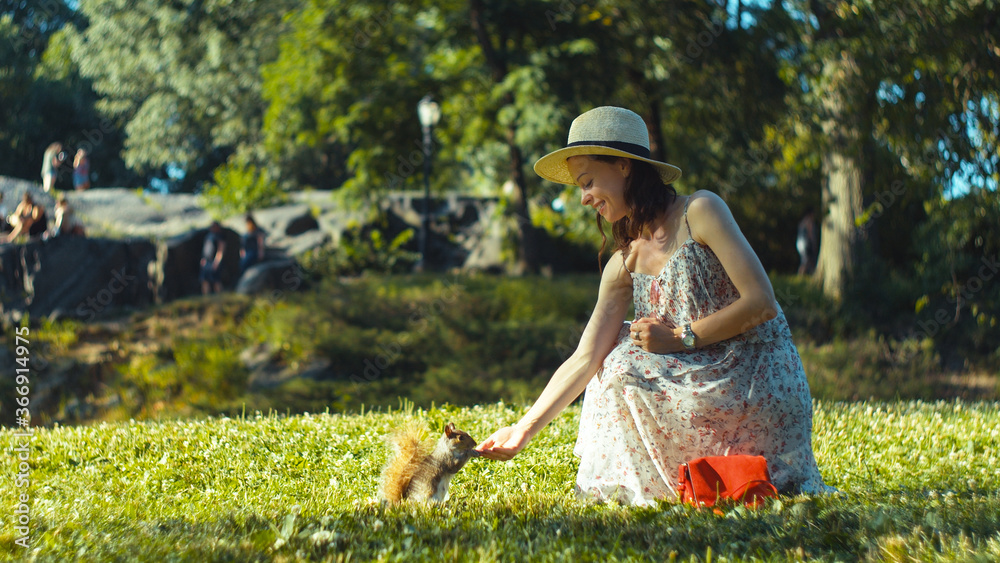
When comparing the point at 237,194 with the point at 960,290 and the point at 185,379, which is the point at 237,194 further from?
the point at 960,290

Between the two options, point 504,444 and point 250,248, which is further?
point 250,248

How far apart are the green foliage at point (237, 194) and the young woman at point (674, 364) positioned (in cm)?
2097

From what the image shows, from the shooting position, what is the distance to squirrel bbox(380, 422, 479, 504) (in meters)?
3.43

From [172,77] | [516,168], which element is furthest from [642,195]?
[172,77]

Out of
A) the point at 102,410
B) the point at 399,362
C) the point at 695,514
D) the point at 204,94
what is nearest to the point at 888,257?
the point at 399,362

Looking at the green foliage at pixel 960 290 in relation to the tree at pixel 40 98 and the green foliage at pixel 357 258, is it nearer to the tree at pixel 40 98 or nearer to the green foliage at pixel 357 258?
the green foliage at pixel 357 258

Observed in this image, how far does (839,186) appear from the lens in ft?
50.9

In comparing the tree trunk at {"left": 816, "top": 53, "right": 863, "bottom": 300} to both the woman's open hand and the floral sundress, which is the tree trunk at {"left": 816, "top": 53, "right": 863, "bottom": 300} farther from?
the woman's open hand

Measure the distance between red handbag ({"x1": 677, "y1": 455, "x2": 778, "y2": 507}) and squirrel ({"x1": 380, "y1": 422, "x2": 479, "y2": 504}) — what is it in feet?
3.02

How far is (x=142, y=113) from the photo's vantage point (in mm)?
32781

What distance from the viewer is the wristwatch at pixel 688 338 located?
3.56m

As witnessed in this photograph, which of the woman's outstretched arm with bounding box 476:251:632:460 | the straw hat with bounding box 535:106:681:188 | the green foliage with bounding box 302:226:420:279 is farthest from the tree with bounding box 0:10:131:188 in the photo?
the woman's outstretched arm with bounding box 476:251:632:460

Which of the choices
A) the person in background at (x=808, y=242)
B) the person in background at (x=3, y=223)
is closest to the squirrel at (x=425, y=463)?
the person in background at (x=3, y=223)

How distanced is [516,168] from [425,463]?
50.4ft
